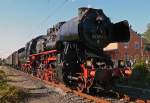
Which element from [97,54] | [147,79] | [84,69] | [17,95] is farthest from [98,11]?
[147,79]

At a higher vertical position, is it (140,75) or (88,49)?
(88,49)

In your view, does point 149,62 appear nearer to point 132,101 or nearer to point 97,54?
point 97,54

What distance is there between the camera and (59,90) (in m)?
16.2

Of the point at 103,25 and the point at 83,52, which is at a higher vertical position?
the point at 103,25

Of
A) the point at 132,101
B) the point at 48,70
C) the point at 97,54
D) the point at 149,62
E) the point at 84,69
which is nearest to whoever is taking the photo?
the point at 132,101

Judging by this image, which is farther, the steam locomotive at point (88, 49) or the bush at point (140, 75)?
the bush at point (140, 75)

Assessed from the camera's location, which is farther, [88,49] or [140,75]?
[140,75]

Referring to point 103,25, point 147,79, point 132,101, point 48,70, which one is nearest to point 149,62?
point 147,79

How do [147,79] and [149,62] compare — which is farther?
[149,62]

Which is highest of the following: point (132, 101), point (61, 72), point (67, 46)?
point (67, 46)

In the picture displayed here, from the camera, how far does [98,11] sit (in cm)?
1584

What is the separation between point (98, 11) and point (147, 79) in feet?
25.2

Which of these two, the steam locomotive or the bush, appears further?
the bush

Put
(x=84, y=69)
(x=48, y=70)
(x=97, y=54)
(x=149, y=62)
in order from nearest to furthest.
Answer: (x=84, y=69), (x=97, y=54), (x=48, y=70), (x=149, y=62)
